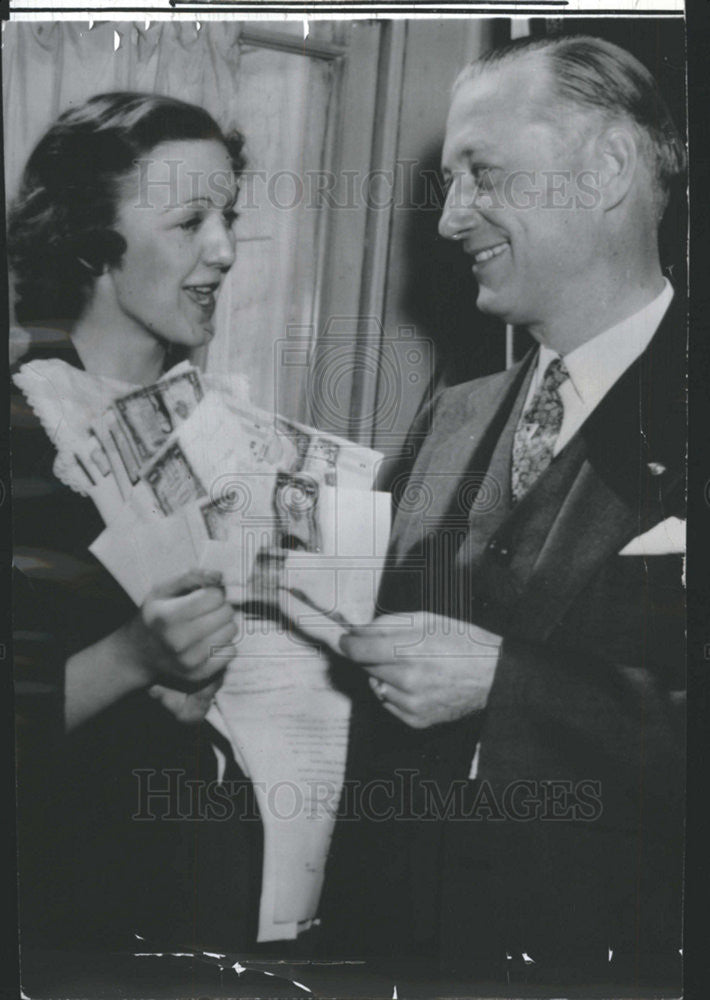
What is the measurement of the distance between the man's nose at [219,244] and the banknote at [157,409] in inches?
9.1

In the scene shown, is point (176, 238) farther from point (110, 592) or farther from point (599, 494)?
point (599, 494)

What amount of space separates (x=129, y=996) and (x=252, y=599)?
Answer: 2.95 ft

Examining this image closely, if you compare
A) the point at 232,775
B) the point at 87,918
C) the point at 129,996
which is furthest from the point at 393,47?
the point at 129,996

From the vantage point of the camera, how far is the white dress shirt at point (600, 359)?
2.16m

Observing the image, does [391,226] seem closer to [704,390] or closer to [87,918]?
[704,390]

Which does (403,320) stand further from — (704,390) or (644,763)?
(644,763)

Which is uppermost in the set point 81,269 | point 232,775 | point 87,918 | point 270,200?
point 270,200

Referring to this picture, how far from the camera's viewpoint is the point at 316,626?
2.20 metres

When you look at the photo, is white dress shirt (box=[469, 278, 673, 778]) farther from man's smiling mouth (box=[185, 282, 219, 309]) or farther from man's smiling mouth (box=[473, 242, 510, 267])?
man's smiling mouth (box=[185, 282, 219, 309])

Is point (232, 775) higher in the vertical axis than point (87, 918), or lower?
higher

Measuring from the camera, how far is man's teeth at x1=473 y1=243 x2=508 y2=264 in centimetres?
216

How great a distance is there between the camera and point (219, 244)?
218 cm

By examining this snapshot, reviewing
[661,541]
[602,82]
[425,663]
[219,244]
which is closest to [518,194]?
[602,82]

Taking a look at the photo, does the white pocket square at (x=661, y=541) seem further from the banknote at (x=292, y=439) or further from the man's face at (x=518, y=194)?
the banknote at (x=292, y=439)
